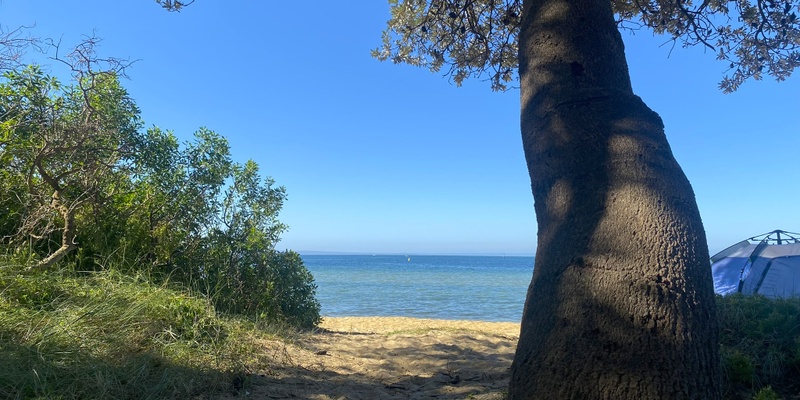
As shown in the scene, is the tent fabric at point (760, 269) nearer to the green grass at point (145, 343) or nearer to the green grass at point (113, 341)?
the green grass at point (145, 343)

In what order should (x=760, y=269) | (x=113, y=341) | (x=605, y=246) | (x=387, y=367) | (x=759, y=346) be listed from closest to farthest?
(x=605, y=246) → (x=113, y=341) → (x=759, y=346) → (x=387, y=367) → (x=760, y=269)

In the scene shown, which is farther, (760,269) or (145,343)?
(760,269)

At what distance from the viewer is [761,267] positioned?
9.58 metres

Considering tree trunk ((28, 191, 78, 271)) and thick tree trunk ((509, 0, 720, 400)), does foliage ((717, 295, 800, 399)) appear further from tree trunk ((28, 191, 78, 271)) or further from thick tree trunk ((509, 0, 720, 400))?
tree trunk ((28, 191, 78, 271))

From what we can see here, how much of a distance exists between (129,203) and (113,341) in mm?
2846

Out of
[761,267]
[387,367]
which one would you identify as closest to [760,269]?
[761,267]

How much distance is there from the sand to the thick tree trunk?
1747mm

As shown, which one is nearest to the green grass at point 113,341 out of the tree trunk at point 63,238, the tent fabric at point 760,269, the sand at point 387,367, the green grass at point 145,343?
the green grass at point 145,343

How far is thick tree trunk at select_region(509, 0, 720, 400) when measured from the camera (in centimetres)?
185

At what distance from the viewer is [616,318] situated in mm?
1912

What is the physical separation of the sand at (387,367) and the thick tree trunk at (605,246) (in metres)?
1.75

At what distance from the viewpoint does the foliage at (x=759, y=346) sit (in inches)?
132

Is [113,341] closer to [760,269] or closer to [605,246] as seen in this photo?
[605,246]

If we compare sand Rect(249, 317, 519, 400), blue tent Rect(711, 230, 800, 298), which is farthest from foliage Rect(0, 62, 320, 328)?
blue tent Rect(711, 230, 800, 298)
